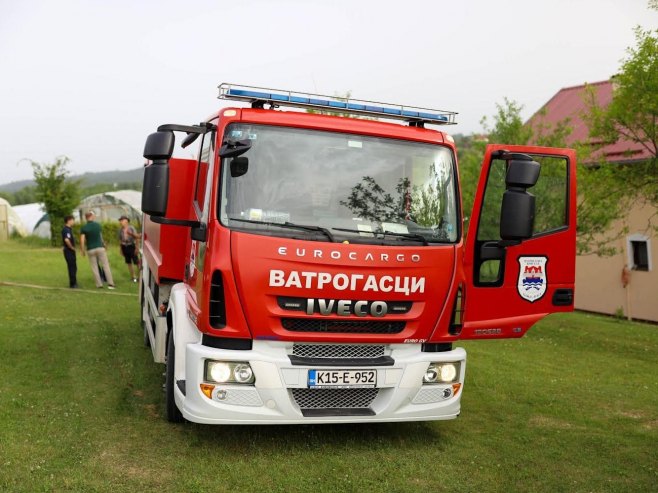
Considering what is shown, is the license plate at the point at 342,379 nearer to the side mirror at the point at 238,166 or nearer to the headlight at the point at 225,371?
the headlight at the point at 225,371

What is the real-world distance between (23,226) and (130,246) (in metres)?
35.2

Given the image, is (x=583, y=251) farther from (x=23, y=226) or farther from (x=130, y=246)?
(x=23, y=226)

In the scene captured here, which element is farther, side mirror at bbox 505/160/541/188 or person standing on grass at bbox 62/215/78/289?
person standing on grass at bbox 62/215/78/289

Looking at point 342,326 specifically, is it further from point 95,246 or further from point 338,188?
point 95,246

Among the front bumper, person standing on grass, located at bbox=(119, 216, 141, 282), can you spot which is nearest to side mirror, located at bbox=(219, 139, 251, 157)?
the front bumper

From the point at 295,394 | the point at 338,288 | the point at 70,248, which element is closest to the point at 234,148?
the point at 338,288

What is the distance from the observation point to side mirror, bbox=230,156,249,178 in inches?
235

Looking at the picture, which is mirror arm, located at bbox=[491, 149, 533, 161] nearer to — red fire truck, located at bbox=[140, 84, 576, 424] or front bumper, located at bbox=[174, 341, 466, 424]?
red fire truck, located at bbox=[140, 84, 576, 424]

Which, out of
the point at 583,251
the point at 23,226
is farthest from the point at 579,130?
the point at 23,226

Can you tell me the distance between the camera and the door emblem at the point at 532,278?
6875mm

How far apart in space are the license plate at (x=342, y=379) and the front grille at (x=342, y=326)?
0.30 m

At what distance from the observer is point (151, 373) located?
348 inches

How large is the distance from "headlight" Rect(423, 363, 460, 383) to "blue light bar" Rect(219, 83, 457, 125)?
2.06 metres

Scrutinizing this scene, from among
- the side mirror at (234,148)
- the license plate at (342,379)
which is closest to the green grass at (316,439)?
the license plate at (342,379)
